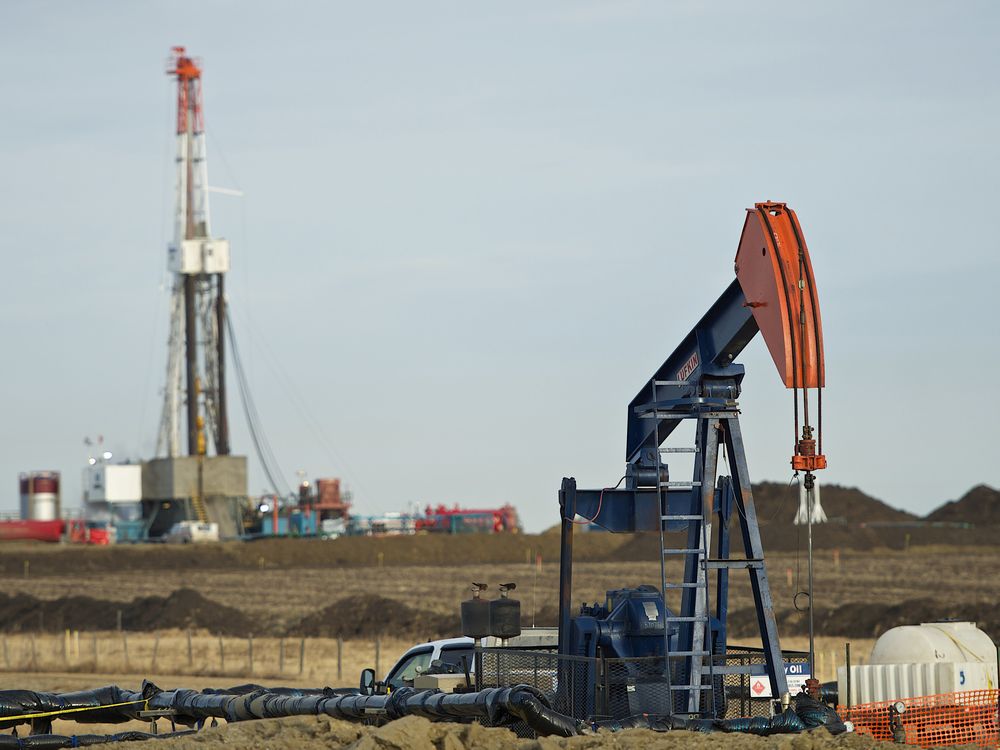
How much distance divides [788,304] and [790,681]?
4.14 meters

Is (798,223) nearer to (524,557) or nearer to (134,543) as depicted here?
(524,557)

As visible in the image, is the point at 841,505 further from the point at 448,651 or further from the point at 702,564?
the point at 702,564

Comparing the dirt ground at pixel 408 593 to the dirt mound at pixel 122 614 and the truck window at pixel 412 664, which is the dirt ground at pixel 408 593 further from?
the truck window at pixel 412 664

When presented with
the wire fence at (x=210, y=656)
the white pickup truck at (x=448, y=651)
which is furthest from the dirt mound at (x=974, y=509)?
the white pickup truck at (x=448, y=651)

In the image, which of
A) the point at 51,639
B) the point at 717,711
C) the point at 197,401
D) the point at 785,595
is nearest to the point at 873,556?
the point at 785,595

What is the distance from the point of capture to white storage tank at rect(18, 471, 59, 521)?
10650cm

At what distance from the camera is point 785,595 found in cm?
5519

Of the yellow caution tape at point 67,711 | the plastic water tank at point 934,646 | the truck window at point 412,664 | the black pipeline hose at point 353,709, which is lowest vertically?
the yellow caution tape at point 67,711

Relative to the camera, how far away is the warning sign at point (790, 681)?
17.5 m

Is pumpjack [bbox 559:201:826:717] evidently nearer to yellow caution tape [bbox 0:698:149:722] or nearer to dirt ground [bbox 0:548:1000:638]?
yellow caution tape [bbox 0:698:149:722]

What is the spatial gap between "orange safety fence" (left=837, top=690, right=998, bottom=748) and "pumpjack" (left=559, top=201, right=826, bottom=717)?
0.95 metres

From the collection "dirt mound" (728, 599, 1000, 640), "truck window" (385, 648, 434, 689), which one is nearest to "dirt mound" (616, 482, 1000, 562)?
"dirt mound" (728, 599, 1000, 640)

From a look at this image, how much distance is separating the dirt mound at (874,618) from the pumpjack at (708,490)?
80.9 feet

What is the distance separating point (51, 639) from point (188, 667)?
12.4 m
